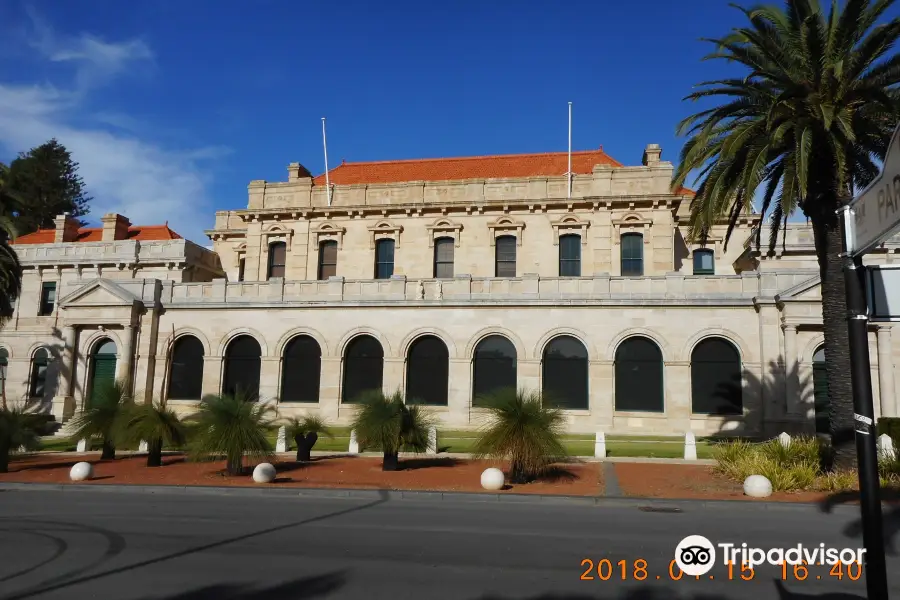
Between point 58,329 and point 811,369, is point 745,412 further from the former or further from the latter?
point 58,329

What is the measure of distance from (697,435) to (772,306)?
19.9 ft

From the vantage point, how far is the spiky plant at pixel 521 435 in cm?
1526

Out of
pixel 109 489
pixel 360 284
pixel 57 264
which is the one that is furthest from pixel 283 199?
pixel 109 489

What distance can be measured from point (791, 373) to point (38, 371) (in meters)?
39.1

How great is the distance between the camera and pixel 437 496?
14.1 m

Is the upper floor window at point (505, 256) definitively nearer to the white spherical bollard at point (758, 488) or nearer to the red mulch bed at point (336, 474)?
the red mulch bed at point (336, 474)

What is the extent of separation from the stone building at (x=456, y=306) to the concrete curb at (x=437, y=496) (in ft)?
37.1

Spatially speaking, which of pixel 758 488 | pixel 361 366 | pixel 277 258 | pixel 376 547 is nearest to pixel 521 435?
pixel 758 488

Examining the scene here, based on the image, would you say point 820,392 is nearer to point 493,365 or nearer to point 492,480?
point 493,365

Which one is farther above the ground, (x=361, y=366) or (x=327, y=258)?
(x=327, y=258)

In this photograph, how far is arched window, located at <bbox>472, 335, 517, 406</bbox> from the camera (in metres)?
27.8

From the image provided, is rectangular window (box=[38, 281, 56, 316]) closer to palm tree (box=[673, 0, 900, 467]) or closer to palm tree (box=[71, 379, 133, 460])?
palm tree (box=[71, 379, 133, 460])

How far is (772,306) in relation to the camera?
25.1m

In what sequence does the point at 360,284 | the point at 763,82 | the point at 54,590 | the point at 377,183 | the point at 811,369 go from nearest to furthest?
the point at 54,590
the point at 763,82
the point at 811,369
the point at 360,284
the point at 377,183
